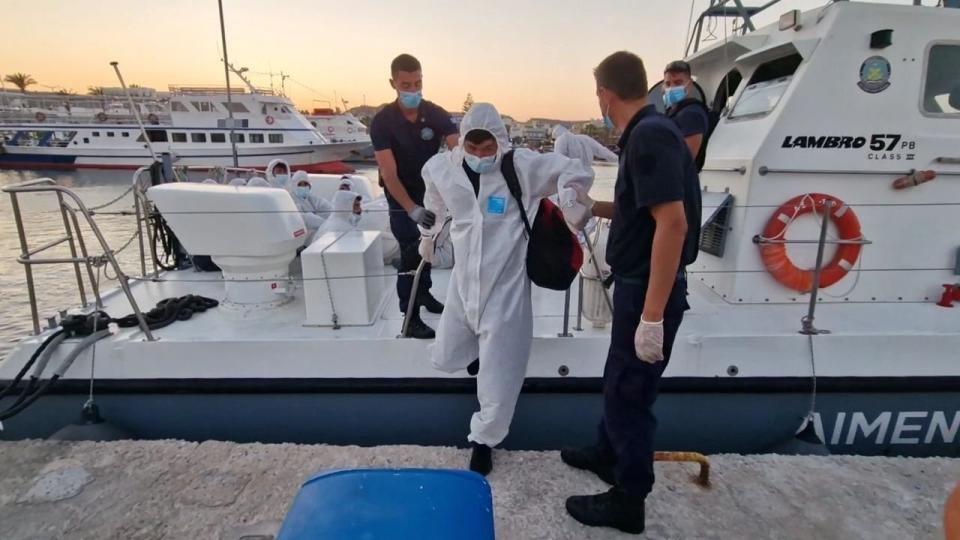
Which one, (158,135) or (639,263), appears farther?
(158,135)

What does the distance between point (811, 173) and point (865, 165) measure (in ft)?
1.02

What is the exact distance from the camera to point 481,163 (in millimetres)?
2027

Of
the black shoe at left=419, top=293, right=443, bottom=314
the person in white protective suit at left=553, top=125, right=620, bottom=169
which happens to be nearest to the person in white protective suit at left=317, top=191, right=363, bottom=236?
the black shoe at left=419, top=293, right=443, bottom=314

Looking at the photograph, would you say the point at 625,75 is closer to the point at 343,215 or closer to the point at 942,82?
the point at 942,82

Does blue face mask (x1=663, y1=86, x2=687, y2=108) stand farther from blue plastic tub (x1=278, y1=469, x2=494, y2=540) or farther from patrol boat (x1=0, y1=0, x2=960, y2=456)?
blue plastic tub (x1=278, y1=469, x2=494, y2=540)

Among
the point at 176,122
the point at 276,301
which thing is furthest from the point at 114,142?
the point at 276,301

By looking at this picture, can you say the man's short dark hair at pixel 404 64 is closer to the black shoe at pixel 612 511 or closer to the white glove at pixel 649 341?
the white glove at pixel 649 341

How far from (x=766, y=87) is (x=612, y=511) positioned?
2796 millimetres

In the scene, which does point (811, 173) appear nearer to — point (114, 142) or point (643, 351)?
point (643, 351)

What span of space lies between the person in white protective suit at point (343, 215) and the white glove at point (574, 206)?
181 cm

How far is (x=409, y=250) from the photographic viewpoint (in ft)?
9.89

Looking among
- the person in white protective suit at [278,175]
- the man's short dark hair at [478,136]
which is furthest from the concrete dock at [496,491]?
the person in white protective suit at [278,175]

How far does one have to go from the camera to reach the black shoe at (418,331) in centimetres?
272

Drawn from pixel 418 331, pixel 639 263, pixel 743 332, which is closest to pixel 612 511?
pixel 639 263
